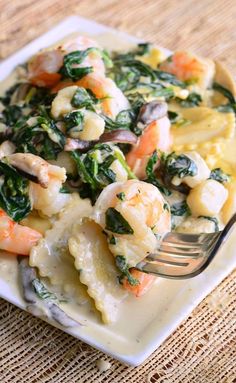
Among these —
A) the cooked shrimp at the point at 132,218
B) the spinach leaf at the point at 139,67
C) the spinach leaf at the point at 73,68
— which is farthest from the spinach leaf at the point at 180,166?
the spinach leaf at the point at 139,67

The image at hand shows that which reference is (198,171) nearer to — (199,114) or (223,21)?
(199,114)

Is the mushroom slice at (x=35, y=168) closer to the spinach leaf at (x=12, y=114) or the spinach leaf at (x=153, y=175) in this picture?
the spinach leaf at (x=153, y=175)

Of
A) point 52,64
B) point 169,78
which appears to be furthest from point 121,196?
point 169,78

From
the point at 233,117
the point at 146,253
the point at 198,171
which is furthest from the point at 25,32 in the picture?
the point at 146,253

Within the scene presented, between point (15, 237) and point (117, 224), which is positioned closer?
point (117, 224)

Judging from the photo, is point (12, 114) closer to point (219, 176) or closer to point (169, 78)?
point (169, 78)

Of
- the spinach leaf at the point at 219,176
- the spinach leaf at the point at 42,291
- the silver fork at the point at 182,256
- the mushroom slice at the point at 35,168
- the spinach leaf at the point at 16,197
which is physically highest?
the mushroom slice at the point at 35,168

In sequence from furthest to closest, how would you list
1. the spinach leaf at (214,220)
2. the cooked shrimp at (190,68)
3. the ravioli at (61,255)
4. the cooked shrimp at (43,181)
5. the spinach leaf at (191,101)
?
the cooked shrimp at (190,68) → the spinach leaf at (191,101) → the spinach leaf at (214,220) → the cooked shrimp at (43,181) → the ravioli at (61,255)
